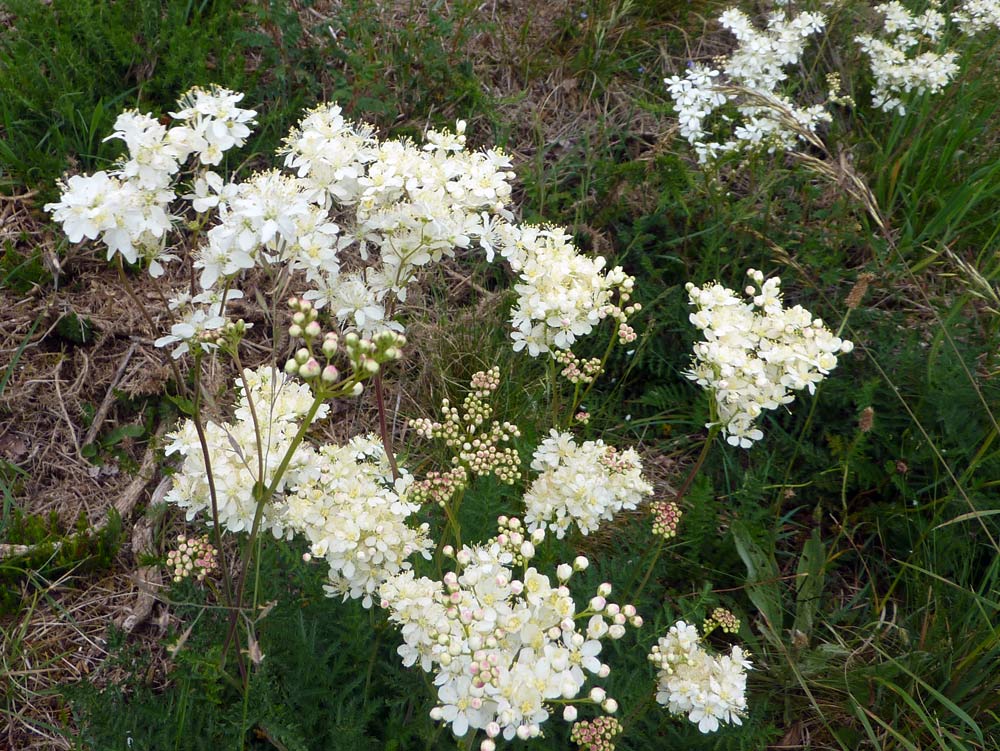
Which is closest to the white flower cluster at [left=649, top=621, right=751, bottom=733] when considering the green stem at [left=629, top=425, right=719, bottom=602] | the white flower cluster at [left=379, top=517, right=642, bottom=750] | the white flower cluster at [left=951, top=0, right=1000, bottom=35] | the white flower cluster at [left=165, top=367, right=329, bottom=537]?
the green stem at [left=629, top=425, right=719, bottom=602]

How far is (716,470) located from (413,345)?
5.96ft

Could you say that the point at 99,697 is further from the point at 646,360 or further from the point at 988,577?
the point at 988,577

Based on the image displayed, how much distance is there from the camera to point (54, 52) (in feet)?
15.5

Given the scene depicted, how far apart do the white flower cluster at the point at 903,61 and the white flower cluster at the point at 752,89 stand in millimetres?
449

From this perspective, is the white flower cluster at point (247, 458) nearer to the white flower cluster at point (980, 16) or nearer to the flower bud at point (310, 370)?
the flower bud at point (310, 370)

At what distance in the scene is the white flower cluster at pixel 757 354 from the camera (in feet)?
8.02

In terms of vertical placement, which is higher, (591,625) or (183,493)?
(591,625)

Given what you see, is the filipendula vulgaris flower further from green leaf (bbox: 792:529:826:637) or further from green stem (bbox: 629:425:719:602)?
green leaf (bbox: 792:529:826:637)

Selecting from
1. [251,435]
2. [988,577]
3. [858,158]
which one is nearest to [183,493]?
[251,435]

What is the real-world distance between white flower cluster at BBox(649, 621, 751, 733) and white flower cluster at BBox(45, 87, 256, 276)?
1928mm

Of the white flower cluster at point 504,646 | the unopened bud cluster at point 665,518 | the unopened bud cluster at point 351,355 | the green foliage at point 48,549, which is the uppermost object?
the unopened bud cluster at point 351,355

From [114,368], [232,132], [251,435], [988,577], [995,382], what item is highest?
[232,132]

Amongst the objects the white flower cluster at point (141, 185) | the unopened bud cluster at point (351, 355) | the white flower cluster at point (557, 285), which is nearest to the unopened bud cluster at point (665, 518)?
the white flower cluster at point (557, 285)

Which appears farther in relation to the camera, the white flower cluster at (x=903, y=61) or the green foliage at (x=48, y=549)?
the white flower cluster at (x=903, y=61)
